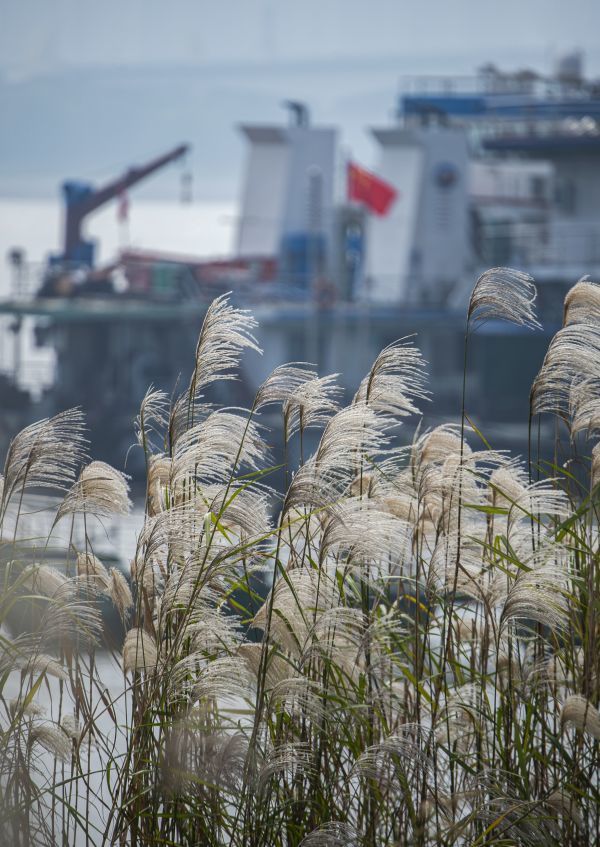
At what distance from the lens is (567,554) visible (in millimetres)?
2633

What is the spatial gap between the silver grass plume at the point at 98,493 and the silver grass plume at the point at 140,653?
0.23 meters

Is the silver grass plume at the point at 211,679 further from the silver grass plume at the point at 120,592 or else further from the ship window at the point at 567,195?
the ship window at the point at 567,195

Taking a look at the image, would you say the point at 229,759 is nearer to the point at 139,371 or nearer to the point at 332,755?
the point at 332,755

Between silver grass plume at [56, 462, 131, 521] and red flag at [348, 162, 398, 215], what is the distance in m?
28.6

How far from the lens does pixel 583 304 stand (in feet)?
8.34

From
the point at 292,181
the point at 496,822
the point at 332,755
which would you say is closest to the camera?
the point at 496,822

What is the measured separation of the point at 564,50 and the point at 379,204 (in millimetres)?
7321

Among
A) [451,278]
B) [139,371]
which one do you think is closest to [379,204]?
[451,278]

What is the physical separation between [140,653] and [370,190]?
29.0 m

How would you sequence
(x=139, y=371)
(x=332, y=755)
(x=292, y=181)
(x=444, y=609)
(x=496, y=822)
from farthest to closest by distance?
(x=292, y=181) → (x=139, y=371) → (x=444, y=609) → (x=332, y=755) → (x=496, y=822)

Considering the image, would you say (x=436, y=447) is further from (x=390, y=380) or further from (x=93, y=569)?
(x=93, y=569)

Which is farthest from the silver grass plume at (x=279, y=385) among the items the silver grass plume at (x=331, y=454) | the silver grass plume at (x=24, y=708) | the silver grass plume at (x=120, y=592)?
the silver grass plume at (x=24, y=708)

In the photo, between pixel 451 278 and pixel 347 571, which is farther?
pixel 451 278

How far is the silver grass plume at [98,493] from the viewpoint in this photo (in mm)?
2323
